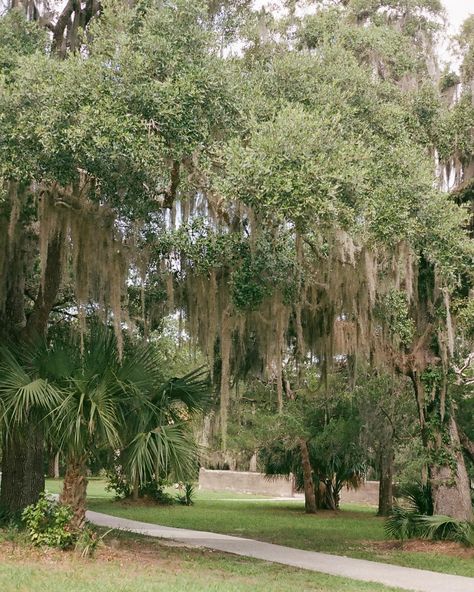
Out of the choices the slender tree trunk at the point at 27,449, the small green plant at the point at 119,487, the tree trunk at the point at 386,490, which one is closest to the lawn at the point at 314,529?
the small green plant at the point at 119,487

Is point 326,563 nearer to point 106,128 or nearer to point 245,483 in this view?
point 106,128

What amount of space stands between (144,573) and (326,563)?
310 cm

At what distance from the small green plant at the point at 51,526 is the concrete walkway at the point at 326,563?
293 centimetres

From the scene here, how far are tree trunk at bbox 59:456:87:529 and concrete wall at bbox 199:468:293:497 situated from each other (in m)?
27.4

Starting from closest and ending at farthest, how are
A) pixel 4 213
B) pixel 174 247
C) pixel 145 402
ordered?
pixel 145 402, pixel 4 213, pixel 174 247

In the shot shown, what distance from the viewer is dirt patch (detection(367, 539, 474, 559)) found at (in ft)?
42.3

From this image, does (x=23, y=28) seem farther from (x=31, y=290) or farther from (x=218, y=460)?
(x=218, y=460)

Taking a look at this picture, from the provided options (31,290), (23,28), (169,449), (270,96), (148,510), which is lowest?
(148,510)

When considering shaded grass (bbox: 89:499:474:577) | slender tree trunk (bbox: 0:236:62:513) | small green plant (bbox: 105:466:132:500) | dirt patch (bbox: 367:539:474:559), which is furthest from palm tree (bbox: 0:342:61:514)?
small green plant (bbox: 105:466:132:500)

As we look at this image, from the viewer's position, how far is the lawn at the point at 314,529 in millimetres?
12405

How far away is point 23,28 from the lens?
1149cm

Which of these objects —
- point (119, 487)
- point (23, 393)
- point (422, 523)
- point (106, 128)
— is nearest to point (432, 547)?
point (422, 523)

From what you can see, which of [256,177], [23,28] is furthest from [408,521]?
[23,28]

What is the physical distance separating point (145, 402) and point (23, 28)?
5534mm
